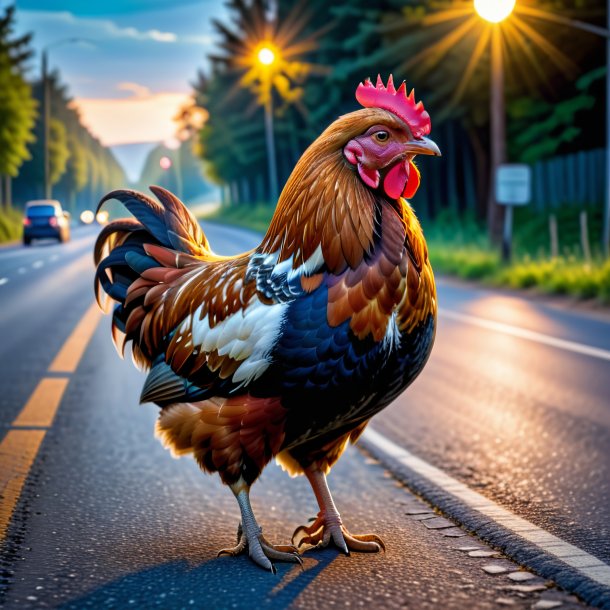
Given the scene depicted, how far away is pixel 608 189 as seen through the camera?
20438 millimetres

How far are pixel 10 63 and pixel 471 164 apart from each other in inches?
1256

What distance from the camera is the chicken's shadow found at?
366 cm

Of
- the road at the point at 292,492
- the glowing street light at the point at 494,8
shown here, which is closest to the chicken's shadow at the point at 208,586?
the road at the point at 292,492

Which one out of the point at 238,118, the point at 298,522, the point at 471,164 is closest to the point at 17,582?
the point at 298,522

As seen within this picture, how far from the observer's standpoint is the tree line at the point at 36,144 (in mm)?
57062

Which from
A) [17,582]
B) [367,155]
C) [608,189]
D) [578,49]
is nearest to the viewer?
[367,155]

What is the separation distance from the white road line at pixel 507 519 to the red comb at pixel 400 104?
197 cm

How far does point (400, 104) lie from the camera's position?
379cm

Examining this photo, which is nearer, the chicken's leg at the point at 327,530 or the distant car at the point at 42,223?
the chicken's leg at the point at 327,530

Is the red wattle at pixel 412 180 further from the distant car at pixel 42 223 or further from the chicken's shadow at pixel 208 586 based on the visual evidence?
the distant car at pixel 42 223

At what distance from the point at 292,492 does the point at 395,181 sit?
2.62 m

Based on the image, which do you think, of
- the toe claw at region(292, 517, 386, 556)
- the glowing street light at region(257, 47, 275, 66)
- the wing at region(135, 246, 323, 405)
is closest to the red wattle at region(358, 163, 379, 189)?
the wing at region(135, 246, 323, 405)

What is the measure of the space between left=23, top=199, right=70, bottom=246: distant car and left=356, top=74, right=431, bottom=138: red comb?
31051mm

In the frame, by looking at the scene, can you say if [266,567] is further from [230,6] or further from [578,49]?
[230,6]
